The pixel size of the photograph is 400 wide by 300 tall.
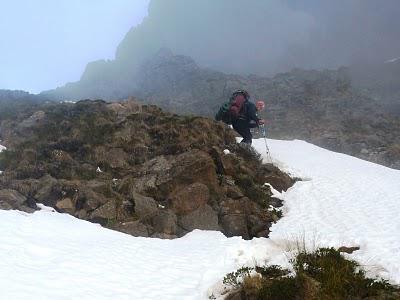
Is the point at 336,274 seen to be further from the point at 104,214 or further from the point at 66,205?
the point at 66,205

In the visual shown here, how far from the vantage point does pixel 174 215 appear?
46.2 feet

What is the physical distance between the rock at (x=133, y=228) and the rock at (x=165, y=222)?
1.32 feet

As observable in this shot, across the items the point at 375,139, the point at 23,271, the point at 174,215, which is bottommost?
the point at 375,139

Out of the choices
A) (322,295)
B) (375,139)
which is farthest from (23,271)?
(375,139)

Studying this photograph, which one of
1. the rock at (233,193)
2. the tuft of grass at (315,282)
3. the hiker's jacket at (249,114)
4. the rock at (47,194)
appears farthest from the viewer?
the hiker's jacket at (249,114)

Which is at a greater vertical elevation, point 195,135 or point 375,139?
point 195,135

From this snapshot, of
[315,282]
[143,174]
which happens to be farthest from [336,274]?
[143,174]

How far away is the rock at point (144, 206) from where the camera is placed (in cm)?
1406

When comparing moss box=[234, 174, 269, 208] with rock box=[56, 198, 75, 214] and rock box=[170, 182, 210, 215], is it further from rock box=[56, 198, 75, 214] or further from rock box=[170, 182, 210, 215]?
rock box=[56, 198, 75, 214]

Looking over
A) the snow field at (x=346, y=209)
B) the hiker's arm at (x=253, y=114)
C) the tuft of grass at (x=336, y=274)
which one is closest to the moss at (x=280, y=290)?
the tuft of grass at (x=336, y=274)

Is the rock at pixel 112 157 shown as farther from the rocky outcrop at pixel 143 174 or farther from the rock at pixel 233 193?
the rock at pixel 233 193

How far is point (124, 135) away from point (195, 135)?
344 centimetres

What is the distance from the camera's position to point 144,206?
14.4 m

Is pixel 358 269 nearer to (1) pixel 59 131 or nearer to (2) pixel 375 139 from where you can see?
(1) pixel 59 131
